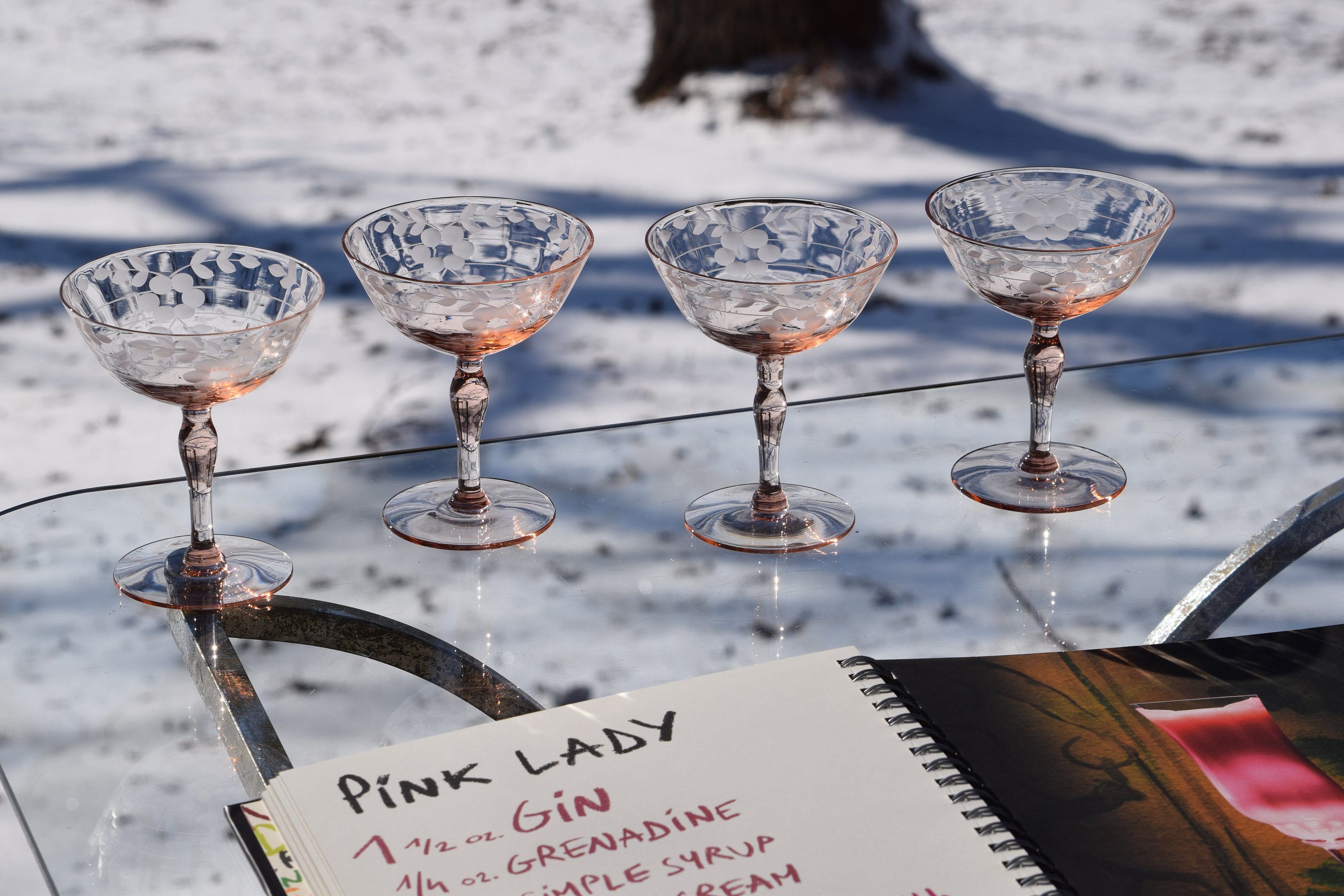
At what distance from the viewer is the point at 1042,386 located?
1216 millimetres

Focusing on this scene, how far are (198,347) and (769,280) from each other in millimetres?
454

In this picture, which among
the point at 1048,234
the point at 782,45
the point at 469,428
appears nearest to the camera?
the point at 469,428

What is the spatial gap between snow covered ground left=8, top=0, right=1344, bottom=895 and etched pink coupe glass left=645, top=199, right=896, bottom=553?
96 cm

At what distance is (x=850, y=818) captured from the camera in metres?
0.79

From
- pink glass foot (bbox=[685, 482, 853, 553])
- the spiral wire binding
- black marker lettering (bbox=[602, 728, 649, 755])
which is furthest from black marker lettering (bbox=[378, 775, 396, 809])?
pink glass foot (bbox=[685, 482, 853, 553])

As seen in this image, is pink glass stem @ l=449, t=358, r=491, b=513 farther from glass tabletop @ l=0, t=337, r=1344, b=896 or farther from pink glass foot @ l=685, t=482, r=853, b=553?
pink glass foot @ l=685, t=482, r=853, b=553

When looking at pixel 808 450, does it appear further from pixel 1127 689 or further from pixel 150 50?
pixel 150 50

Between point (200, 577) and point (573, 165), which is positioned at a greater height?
point (200, 577)

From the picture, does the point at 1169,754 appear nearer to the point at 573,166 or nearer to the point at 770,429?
the point at 770,429

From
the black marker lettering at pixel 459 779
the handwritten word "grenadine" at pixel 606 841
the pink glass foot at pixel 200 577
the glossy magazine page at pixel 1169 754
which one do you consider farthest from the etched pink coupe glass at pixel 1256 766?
the pink glass foot at pixel 200 577

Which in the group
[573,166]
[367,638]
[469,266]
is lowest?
[573,166]

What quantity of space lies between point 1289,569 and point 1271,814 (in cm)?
39

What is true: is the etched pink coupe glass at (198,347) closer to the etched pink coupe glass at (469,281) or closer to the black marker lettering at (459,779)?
the etched pink coupe glass at (469,281)

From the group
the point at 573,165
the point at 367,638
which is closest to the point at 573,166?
the point at 573,165
